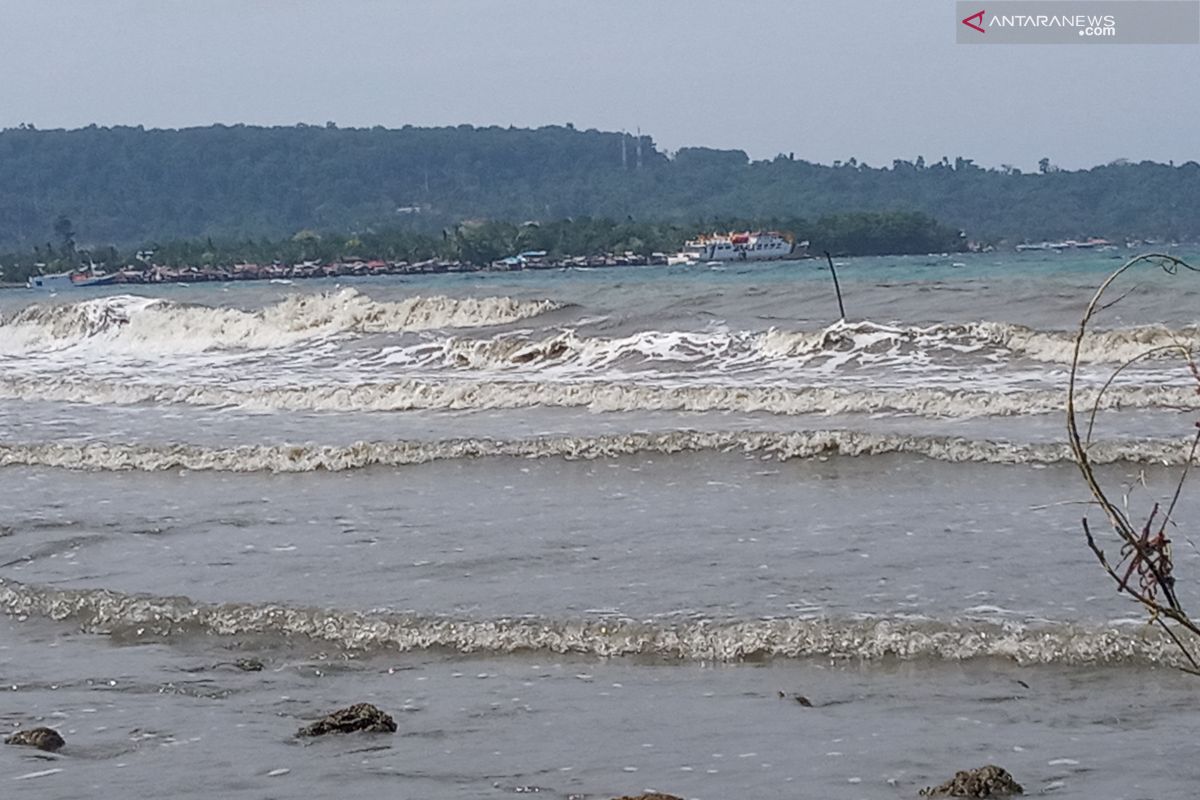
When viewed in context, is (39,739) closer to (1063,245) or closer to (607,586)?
(607,586)

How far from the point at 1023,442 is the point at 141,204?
403ft

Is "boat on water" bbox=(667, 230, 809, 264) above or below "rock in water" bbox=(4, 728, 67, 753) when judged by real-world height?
above

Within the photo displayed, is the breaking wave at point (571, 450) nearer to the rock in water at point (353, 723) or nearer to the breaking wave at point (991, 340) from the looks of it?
the breaking wave at point (991, 340)

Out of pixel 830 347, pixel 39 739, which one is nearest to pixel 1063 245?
pixel 830 347

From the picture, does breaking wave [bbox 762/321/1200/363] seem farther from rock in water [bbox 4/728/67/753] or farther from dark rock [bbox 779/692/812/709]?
rock in water [bbox 4/728/67/753]

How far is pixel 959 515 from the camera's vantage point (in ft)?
32.3

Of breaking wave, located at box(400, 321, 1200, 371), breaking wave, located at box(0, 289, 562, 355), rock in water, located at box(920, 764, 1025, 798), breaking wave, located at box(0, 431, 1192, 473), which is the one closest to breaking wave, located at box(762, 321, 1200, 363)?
breaking wave, located at box(400, 321, 1200, 371)

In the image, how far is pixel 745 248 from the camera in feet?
222

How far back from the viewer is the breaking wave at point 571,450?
39.6 ft

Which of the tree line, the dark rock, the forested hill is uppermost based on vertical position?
→ the forested hill

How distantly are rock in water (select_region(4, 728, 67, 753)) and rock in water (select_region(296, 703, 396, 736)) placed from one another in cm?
87

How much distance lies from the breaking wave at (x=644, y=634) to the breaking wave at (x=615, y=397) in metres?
8.11

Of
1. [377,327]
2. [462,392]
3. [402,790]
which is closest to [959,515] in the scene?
[402,790]

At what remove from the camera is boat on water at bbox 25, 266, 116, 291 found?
256 feet
